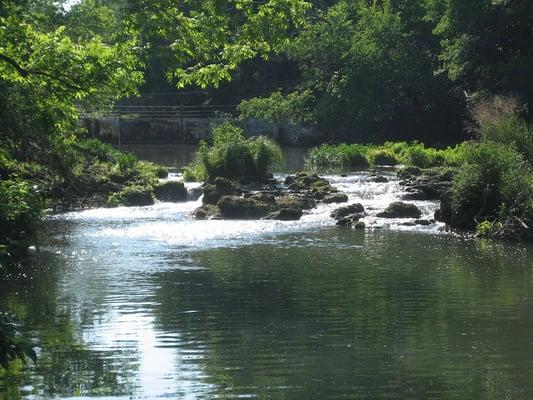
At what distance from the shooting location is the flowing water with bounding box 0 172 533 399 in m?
11.7

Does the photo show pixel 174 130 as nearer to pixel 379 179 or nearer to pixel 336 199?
pixel 379 179

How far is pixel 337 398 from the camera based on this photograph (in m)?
10.9

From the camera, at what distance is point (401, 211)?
30062mm

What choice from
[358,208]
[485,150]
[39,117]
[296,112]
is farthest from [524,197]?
[296,112]

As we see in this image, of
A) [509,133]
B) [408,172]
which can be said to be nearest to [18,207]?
[509,133]

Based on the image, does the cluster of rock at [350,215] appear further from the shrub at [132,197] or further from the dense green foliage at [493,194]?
the shrub at [132,197]

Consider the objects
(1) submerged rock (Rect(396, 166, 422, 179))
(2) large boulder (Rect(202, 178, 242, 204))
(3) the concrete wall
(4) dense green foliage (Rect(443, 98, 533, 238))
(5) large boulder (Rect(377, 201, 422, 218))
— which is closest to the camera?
(4) dense green foliage (Rect(443, 98, 533, 238))

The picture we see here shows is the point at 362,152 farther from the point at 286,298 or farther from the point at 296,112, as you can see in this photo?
Answer: the point at 286,298

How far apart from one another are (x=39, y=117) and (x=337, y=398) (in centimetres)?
723

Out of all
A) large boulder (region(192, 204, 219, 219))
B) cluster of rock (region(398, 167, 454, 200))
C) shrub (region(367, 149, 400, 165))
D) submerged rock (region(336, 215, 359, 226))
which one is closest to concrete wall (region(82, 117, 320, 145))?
shrub (region(367, 149, 400, 165))

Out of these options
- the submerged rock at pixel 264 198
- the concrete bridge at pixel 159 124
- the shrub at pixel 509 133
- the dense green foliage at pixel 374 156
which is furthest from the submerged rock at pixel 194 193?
the concrete bridge at pixel 159 124

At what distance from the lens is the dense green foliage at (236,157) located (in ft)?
123

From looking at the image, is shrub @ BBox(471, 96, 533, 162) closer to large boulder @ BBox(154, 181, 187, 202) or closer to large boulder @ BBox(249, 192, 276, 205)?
large boulder @ BBox(249, 192, 276, 205)

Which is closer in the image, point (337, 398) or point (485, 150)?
point (337, 398)
